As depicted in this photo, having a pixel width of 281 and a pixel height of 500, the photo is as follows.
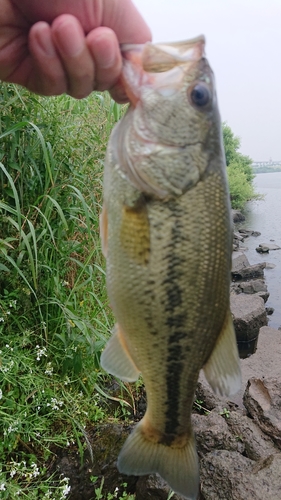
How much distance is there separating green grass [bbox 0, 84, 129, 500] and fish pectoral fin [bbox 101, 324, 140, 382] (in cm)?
183

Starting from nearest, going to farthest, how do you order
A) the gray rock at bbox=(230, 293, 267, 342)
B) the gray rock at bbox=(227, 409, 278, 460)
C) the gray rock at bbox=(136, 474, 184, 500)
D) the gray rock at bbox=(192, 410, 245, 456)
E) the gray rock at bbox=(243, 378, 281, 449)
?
the gray rock at bbox=(136, 474, 184, 500) < the gray rock at bbox=(192, 410, 245, 456) < the gray rock at bbox=(227, 409, 278, 460) < the gray rock at bbox=(243, 378, 281, 449) < the gray rock at bbox=(230, 293, 267, 342)

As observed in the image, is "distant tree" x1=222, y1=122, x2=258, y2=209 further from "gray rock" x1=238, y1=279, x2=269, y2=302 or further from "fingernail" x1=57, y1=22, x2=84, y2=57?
"fingernail" x1=57, y1=22, x2=84, y2=57

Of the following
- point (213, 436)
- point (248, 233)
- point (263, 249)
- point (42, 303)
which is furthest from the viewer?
point (248, 233)

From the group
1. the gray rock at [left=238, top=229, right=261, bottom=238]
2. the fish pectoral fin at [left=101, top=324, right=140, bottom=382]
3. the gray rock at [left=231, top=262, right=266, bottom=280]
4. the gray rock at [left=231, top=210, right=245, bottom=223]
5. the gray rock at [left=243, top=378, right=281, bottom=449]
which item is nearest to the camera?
the fish pectoral fin at [left=101, top=324, right=140, bottom=382]

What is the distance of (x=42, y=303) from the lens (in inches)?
155

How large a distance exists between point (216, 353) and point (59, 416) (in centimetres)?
255

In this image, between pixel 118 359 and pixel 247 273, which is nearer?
pixel 118 359

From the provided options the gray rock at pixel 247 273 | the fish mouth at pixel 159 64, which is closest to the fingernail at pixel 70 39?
the fish mouth at pixel 159 64

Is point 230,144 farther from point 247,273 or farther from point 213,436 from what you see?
point 213,436

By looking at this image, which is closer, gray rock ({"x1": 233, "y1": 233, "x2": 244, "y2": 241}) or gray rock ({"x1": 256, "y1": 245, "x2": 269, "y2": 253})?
gray rock ({"x1": 256, "y1": 245, "x2": 269, "y2": 253})

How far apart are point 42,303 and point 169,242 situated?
2.62 meters

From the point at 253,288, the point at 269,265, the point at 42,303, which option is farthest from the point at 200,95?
the point at 269,265

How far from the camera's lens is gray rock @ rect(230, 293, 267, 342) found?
914 centimetres

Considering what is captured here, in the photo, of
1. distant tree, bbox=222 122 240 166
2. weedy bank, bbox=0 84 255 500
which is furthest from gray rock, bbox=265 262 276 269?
distant tree, bbox=222 122 240 166
